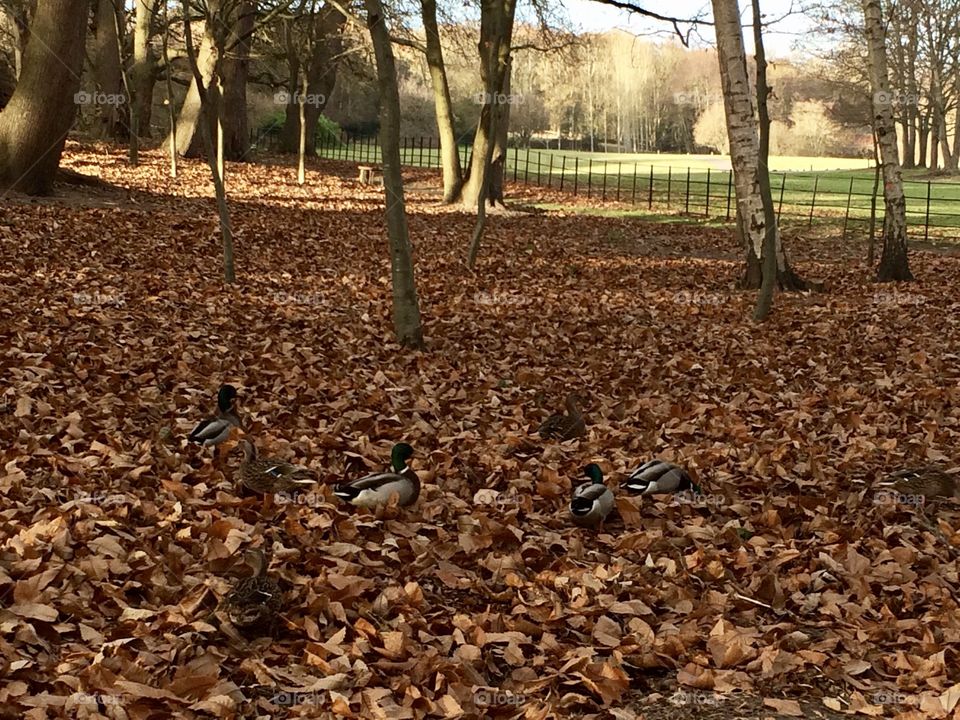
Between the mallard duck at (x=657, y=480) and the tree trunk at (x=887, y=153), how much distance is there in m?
10.8

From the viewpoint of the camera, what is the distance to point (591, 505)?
6391 mm

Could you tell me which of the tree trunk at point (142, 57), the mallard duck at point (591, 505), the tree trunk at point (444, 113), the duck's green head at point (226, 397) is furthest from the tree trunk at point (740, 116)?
the tree trunk at point (142, 57)

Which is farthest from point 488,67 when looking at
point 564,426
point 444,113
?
point 564,426

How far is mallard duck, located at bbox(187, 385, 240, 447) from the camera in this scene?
7.05m

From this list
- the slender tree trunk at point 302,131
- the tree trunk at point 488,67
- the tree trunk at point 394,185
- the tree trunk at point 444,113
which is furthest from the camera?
the slender tree trunk at point 302,131

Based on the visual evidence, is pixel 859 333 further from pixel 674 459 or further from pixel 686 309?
pixel 674 459

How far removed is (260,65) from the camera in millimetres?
47469

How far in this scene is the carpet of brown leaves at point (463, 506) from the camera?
4426 mm

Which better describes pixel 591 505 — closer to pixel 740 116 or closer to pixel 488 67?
pixel 740 116

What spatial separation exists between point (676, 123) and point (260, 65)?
1813 inches

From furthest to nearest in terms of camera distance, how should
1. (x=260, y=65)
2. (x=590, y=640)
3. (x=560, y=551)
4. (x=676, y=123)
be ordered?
(x=676, y=123)
(x=260, y=65)
(x=560, y=551)
(x=590, y=640)

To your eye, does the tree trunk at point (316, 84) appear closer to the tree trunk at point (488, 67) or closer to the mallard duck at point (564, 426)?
the tree trunk at point (488, 67)

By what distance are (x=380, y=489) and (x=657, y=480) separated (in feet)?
6.52

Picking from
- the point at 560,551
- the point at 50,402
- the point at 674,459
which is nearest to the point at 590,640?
the point at 560,551
